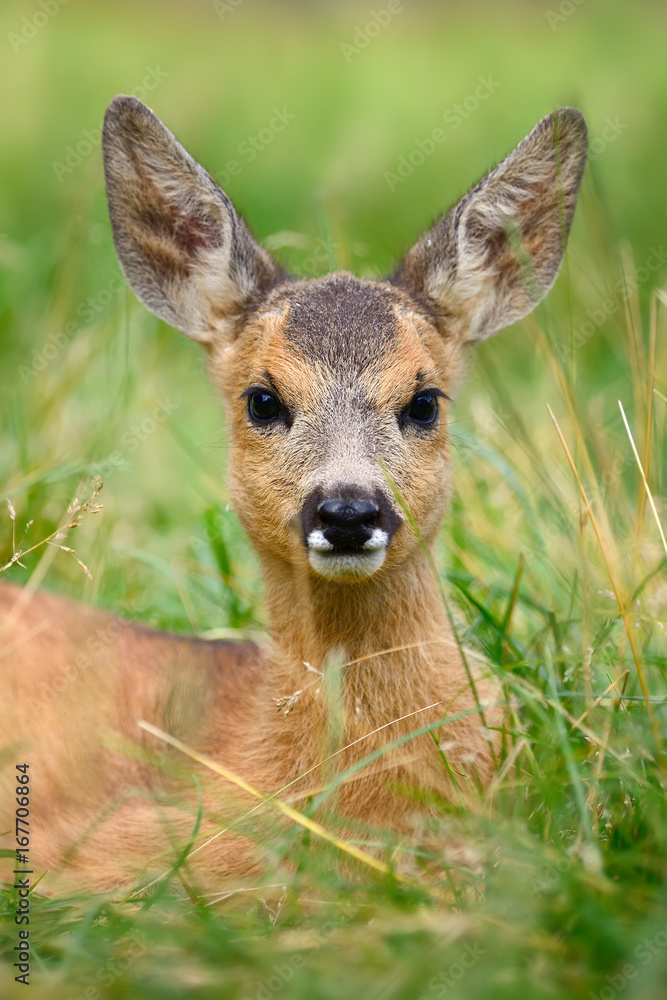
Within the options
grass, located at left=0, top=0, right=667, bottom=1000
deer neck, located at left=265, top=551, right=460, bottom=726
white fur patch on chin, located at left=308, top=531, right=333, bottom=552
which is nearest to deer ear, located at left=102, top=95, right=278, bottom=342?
grass, located at left=0, top=0, right=667, bottom=1000

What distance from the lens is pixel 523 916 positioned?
2.92 metres

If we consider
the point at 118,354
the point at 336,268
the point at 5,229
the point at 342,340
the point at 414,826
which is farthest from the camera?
the point at 5,229

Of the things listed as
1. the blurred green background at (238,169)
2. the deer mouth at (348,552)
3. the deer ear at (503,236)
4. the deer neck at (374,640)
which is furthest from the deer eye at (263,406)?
the deer ear at (503,236)

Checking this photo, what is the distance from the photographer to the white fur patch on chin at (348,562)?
4.05 m

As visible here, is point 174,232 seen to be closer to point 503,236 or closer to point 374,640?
point 503,236

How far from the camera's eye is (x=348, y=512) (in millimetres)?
3951

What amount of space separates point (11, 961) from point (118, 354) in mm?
4977

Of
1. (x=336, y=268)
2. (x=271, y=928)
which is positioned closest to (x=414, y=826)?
(x=271, y=928)

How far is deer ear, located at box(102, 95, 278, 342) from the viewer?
5.03m

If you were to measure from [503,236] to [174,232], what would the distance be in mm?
1425

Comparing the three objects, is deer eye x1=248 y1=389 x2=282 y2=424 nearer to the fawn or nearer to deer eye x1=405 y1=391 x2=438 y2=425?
the fawn

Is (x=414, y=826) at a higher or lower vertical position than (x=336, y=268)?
lower

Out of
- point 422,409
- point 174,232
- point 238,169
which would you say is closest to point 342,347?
point 422,409

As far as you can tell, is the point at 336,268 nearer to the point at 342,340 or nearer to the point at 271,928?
the point at 342,340
